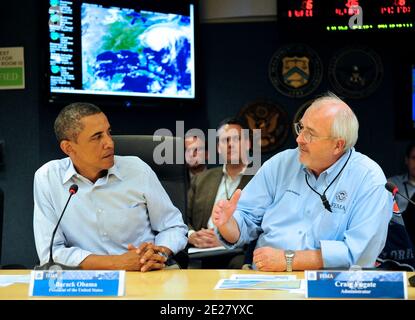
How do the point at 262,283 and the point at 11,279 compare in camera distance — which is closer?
the point at 262,283

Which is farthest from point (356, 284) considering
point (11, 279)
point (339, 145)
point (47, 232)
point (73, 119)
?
point (73, 119)

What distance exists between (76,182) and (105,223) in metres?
0.21

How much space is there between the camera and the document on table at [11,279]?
234 cm

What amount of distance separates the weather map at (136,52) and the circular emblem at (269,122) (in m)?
0.61

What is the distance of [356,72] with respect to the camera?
562 centimetres

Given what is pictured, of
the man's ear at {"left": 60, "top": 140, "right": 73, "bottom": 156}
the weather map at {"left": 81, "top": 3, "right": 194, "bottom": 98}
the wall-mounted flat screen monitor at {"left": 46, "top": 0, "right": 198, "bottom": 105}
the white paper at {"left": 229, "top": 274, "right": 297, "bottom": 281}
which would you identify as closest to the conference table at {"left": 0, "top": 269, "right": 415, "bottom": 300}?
the white paper at {"left": 229, "top": 274, "right": 297, "bottom": 281}

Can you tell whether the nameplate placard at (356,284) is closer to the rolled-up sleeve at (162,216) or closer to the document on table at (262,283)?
the document on table at (262,283)

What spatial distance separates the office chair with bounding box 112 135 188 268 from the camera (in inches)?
125

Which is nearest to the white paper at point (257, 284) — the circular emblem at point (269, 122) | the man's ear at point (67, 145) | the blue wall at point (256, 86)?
the man's ear at point (67, 145)

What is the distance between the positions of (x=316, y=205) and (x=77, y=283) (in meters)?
1.09

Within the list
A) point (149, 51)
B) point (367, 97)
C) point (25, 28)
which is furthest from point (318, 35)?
point (25, 28)

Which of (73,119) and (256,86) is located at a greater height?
(256,86)

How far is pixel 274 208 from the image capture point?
2891mm

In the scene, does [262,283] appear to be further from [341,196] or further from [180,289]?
[341,196]
